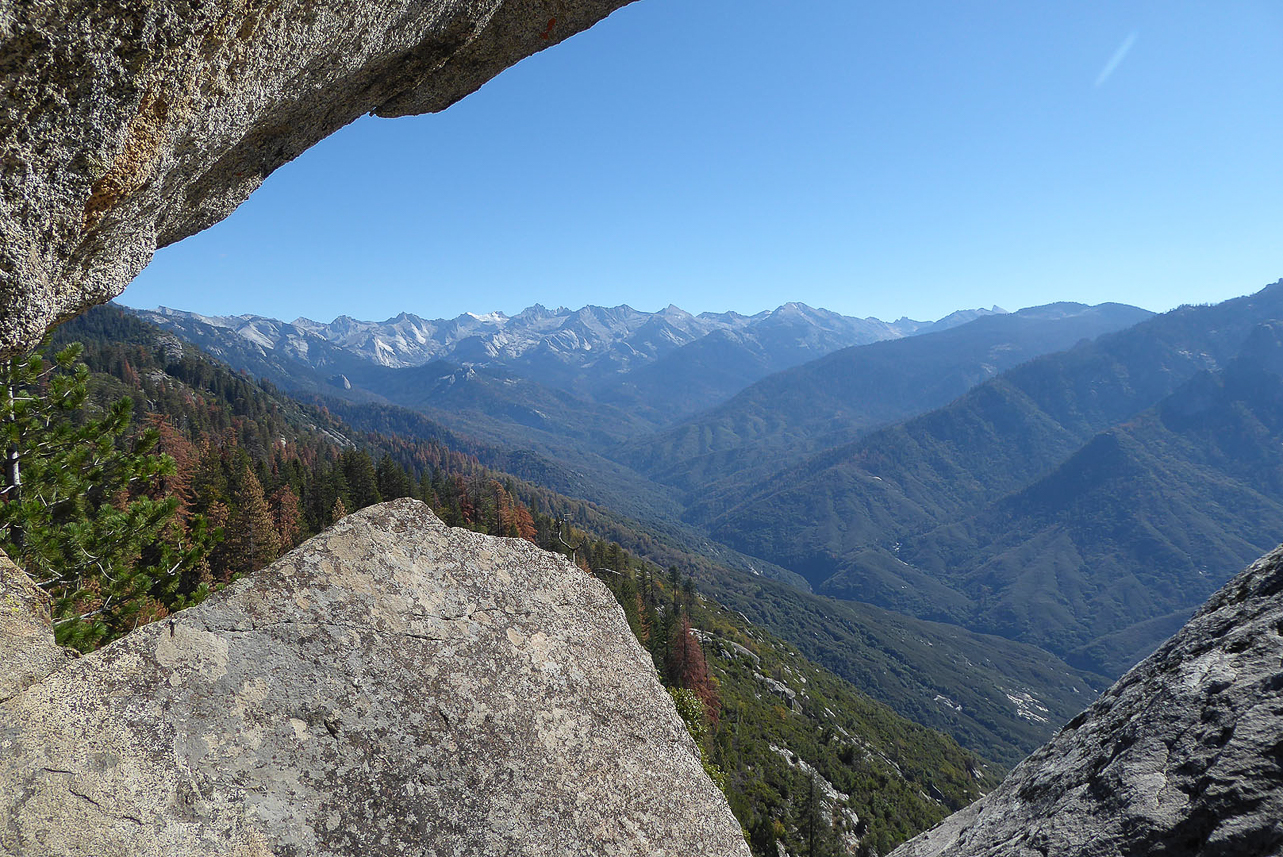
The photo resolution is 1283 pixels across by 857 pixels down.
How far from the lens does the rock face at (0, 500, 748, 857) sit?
5137 millimetres

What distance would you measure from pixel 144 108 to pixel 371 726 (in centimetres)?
619

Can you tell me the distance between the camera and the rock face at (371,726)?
5.14 metres

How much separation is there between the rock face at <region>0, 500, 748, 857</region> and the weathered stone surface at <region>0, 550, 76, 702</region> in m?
1.40

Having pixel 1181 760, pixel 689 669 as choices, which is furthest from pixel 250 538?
pixel 1181 760

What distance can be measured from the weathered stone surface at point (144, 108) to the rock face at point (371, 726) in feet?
10.9

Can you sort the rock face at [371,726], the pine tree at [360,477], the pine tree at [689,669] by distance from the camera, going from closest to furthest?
the rock face at [371,726]
the pine tree at [689,669]
the pine tree at [360,477]

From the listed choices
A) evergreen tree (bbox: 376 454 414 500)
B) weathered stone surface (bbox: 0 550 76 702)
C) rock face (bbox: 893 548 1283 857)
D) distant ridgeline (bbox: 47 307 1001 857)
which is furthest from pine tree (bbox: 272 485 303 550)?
rock face (bbox: 893 548 1283 857)

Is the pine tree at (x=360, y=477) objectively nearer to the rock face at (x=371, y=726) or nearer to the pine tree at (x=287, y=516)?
the pine tree at (x=287, y=516)

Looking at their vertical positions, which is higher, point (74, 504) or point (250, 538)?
point (74, 504)

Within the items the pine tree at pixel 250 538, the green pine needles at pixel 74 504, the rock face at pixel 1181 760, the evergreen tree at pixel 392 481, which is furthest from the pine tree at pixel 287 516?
the rock face at pixel 1181 760

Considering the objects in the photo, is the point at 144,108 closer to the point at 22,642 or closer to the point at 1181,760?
the point at 22,642

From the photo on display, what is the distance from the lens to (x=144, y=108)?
5062 mm

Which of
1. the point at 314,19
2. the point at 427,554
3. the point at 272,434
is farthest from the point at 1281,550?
the point at 272,434

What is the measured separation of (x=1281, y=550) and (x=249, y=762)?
9116 mm
